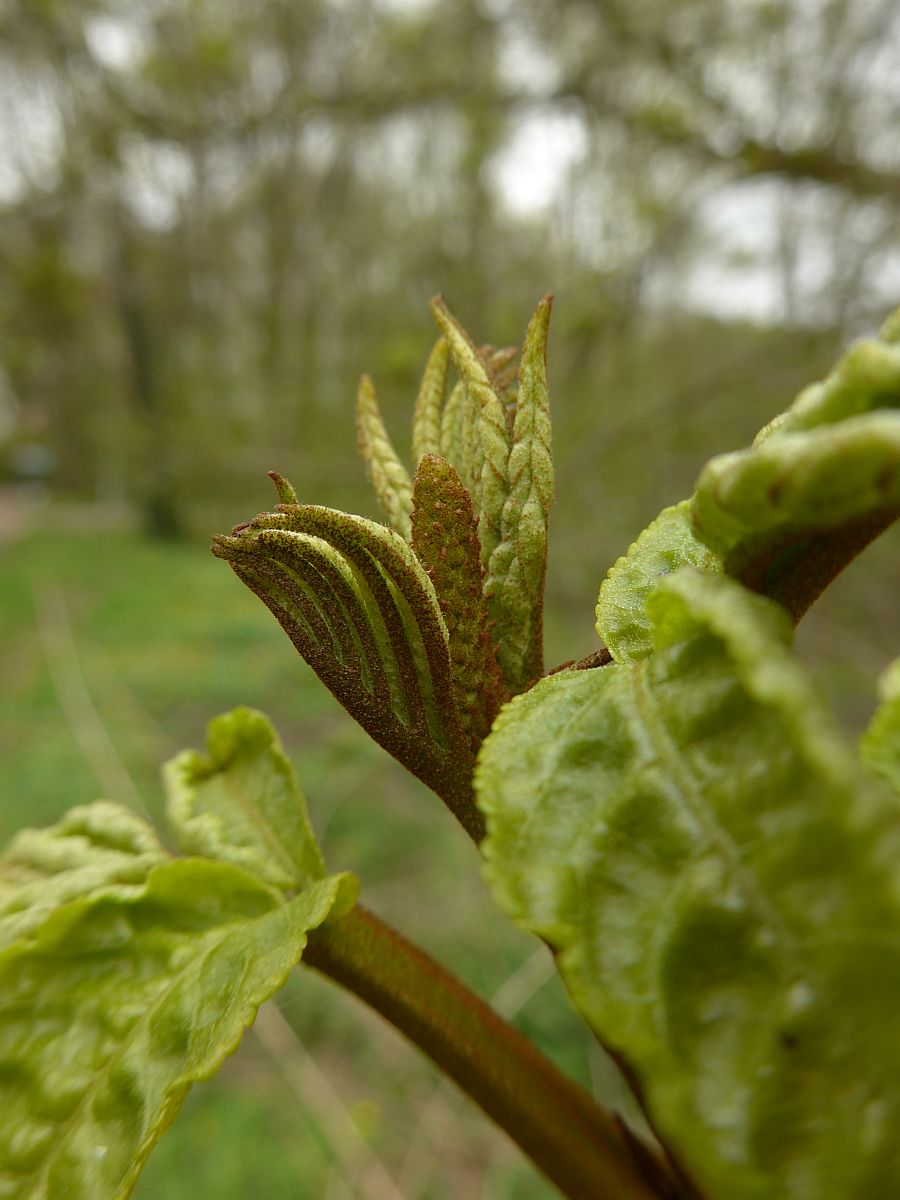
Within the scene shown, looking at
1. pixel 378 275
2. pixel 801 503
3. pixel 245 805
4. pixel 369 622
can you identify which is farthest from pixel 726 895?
pixel 378 275

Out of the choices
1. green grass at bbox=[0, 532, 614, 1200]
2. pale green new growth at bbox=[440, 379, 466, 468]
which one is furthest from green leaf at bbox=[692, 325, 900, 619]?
green grass at bbox=[0, 532, 614, 1200]

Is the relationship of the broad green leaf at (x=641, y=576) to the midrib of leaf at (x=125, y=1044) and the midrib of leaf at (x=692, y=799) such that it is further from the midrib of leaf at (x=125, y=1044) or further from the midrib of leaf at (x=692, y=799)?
the midrib of leaf at (x=125, y=1044)

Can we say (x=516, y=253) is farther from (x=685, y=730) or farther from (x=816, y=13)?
(x=685, y=730)

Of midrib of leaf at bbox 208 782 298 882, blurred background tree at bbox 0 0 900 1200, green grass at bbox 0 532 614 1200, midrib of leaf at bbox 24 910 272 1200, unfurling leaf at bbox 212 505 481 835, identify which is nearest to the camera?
unfurling leaf at bbox 212 505 481 835

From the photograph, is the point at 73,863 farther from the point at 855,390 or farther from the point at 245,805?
the point at 855,390

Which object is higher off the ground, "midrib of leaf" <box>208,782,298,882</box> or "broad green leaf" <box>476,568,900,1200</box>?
"midrib of leaf" <box>208,782,298,882</box>

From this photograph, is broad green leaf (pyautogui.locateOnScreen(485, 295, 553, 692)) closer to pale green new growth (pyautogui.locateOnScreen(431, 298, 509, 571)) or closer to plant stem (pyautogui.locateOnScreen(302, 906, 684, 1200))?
pale green new growth (pyautogui.locateOnScreen(431, 298, 509, 571))

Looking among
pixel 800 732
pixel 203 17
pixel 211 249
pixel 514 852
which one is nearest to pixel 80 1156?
pixel 514 852
